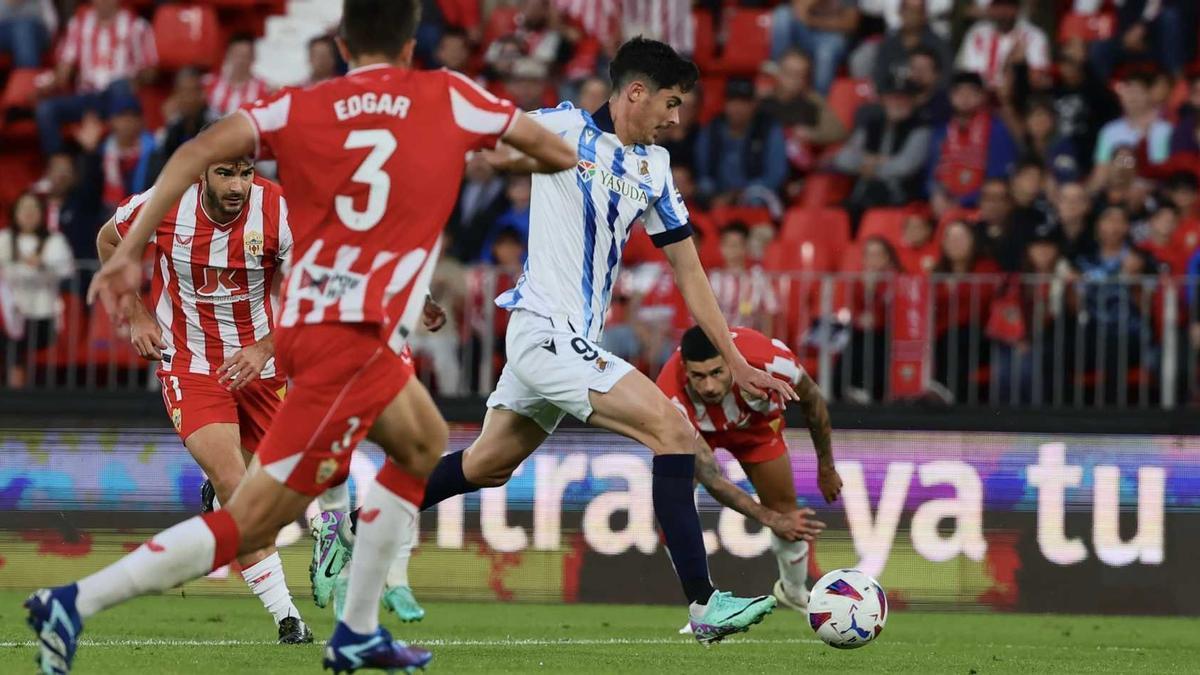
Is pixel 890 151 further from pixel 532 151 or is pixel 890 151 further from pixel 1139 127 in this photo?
pixel 532 151

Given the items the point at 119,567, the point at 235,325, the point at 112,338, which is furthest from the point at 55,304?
the point at 119,567

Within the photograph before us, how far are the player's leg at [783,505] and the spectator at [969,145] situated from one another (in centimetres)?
589

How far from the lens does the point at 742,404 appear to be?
10.5 meters

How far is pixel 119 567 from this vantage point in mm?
6148

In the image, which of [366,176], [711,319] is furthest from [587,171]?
[366,176]

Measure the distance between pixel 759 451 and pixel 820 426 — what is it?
101 cm

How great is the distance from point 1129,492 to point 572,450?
3.57 metres

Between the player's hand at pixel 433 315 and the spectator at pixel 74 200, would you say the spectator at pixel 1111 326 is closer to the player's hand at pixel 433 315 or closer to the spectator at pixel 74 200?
the player's hand at pixel 433 315

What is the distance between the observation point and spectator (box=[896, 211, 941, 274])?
14656 mm

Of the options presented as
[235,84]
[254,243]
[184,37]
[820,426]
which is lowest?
[820,426]

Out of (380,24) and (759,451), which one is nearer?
(380,24)

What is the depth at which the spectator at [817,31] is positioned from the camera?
18062 millimetres

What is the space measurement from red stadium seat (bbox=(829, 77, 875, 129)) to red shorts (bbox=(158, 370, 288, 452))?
923 centimetres

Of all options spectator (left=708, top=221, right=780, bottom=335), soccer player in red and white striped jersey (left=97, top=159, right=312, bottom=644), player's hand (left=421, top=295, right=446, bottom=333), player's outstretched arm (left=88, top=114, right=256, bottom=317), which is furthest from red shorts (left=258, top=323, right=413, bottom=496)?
spectator (left=708, top=221, right=780, bottom=335)
